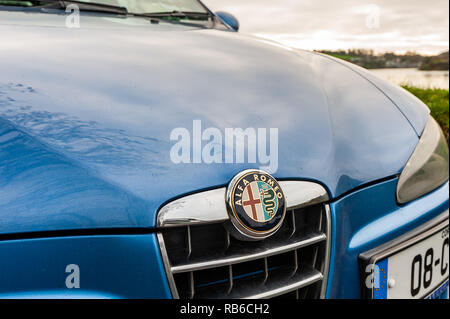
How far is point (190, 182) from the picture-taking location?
3.19 feet

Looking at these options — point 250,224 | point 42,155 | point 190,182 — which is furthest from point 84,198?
point 250,224

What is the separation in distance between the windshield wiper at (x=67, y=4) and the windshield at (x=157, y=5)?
0.03 meters

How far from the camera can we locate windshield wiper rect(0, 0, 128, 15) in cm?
167

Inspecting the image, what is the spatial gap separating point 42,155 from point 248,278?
54 centimetres

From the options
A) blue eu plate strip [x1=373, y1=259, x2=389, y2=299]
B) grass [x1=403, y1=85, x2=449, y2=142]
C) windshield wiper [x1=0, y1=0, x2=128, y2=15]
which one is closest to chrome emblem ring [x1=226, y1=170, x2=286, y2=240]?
blue eu plate strip [x1=373, y1=259, x2=389, y2=299]

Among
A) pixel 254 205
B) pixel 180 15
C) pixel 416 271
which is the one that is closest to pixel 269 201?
pixel 254 205

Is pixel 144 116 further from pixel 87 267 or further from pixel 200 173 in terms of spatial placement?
pixel 87 267

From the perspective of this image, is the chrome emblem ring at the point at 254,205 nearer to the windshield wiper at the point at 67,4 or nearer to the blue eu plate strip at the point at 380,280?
the blue eu plate strip at the point at 380,280

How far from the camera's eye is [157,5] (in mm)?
2117

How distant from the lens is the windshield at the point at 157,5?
1.95 metres

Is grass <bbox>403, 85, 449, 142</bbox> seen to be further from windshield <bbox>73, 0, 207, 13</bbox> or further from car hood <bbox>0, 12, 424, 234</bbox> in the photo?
car hood <bbox>0, 12, 424, 234</bbox>

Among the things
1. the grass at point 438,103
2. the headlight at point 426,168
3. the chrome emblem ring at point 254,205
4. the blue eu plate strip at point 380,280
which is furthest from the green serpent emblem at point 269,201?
the grass at point 438,103

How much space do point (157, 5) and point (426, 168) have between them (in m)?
1.39
